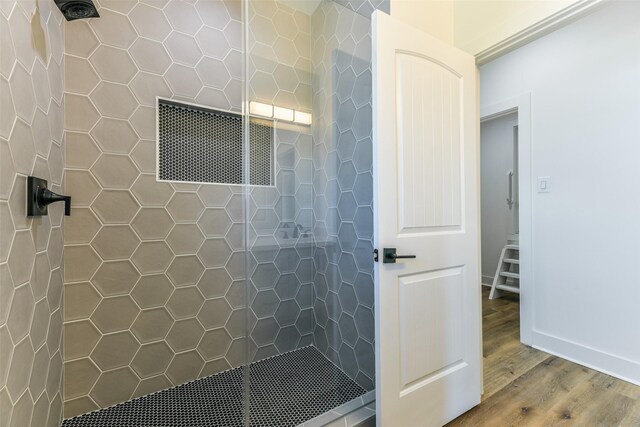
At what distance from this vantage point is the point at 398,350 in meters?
1.28

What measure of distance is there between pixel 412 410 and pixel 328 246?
3.05 ft

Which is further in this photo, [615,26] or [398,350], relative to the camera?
[615,26]

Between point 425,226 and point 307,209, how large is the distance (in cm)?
67

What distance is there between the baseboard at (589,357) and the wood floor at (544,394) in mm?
53

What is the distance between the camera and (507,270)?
3531mm

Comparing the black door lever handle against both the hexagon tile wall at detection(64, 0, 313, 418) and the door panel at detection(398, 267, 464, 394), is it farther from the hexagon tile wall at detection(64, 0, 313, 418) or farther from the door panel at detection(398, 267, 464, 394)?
the hexagon tile wall at detection(64, 0, 313, 418)

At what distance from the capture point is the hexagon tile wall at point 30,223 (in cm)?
81

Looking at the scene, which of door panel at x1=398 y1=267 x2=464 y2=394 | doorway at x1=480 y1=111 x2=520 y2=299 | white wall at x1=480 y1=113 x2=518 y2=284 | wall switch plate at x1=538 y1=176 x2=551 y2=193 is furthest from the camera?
white wall at x1=480 y1=113 x2=518 y2=284

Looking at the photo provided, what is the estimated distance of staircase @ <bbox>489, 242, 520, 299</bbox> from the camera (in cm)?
335

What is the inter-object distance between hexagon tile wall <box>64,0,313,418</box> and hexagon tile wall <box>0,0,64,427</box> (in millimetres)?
120

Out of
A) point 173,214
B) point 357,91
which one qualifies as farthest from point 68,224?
point 357,91

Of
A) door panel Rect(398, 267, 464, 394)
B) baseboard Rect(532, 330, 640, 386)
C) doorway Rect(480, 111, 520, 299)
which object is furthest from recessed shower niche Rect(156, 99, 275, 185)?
doorway Rect(480, 111, 520, 299)

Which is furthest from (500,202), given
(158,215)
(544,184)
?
(158,215)

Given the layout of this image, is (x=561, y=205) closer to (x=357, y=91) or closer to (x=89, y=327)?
(x=357, y=91)
